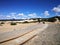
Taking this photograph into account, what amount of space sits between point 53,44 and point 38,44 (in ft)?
4.38

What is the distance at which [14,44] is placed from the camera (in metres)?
11.0

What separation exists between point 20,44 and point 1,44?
1.60 meters

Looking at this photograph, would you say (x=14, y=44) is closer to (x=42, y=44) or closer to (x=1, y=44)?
(x=1, y=44)

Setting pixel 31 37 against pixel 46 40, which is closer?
pixel 46 40

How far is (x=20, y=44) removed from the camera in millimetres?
11047

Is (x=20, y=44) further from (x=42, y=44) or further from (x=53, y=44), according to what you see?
(x=53, y=44)

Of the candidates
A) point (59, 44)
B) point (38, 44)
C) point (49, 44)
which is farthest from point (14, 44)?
point (59, 44)

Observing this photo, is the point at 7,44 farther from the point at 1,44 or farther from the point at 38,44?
the point at 38,44

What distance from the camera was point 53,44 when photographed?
37.2 feet

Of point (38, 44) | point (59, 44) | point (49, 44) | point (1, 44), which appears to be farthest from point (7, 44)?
point (59, 44)

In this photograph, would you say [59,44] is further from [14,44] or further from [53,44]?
[14,44]

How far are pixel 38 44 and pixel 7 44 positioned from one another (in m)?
2.68

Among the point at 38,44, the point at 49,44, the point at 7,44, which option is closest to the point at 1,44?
the point at 7,44

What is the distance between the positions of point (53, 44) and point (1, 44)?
4.51 meters
